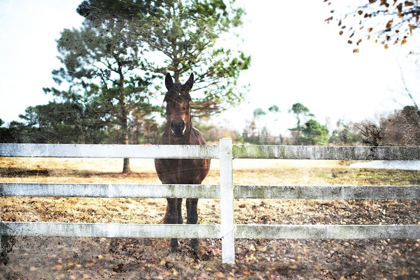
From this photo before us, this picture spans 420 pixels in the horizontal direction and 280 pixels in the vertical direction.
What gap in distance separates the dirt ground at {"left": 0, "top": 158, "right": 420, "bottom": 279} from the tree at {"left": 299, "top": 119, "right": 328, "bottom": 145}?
254cm

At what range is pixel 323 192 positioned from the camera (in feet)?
11.9

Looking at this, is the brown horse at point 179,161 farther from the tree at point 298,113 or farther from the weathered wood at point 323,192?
the tree at point 298,113

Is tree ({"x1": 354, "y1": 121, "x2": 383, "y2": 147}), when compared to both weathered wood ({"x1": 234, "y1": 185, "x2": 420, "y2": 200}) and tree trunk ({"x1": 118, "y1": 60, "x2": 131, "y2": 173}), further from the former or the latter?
tree trunk ({"x1": 118, "y1": 60, "x2": 131, "y2": 173})

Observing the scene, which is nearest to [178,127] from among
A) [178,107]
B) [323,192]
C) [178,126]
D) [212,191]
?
[178,126]

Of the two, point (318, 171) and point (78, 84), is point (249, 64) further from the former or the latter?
point (78, 84)

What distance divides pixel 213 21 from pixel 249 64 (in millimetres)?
1869

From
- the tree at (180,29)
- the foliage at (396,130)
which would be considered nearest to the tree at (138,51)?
the tree at (180,29)

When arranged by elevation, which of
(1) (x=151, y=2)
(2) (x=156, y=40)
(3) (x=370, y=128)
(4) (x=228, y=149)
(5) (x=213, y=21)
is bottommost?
(4) (x=228, y=149)

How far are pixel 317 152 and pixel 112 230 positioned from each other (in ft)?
9.76

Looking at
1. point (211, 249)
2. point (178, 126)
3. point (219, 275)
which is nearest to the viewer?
point (219, 275)

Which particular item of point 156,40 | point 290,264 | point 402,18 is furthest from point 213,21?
point 290,264

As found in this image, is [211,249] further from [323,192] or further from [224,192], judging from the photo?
[323,192]

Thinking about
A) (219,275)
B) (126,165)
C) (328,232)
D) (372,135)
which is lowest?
(219,275)

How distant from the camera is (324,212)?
649 centimetres
